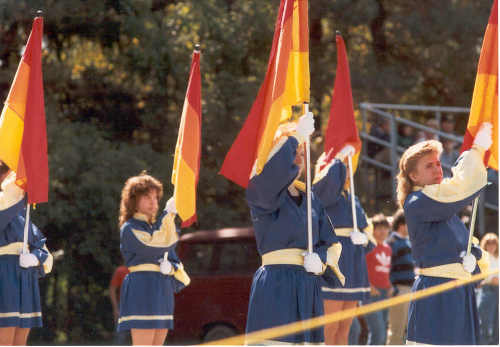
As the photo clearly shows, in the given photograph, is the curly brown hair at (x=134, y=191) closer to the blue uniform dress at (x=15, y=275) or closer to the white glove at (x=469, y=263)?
the blue uniform dress at (x=15, y=275)

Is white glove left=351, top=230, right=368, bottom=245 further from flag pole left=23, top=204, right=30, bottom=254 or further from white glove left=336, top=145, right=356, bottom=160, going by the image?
flag pole left=23, top=204, right=30, bottom=254

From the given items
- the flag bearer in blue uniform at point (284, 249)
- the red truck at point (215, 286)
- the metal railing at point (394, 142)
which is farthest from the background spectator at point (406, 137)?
the flag bearer in blue uniform at point (284, 249)

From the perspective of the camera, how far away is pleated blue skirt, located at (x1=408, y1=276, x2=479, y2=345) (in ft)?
18.6

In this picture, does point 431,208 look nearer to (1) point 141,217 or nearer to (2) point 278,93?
(2) point 278,93

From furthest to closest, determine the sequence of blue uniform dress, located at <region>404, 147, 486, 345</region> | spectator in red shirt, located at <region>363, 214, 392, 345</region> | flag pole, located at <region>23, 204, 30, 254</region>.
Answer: spectator in red shirt, located at <region>363, 214, 392, 345</region>
flag pole, located at <region>23, 204, 30, 254</region>
blue uniform dress, located at <region>404, 147, 486, 345</region>

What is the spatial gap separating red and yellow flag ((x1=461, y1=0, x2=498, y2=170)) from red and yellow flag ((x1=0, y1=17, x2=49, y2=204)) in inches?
128

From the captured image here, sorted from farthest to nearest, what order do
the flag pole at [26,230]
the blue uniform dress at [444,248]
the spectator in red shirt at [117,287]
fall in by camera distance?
the spectator in red shirt at [117,287]
the flag pole at [26,230]
the blue uniform dress at [444,248]

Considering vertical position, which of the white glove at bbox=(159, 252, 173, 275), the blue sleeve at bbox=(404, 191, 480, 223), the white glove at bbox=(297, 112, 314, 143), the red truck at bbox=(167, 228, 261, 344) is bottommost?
the red truck at bbox=(167, 228, 261, 344)

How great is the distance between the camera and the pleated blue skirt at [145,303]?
7793 millimetres

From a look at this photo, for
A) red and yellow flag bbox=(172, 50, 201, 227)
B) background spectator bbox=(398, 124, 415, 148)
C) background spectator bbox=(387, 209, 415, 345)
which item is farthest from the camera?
background spectator bbox=(398, 124, 415, 148)

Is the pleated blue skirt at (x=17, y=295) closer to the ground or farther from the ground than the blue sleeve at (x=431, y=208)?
closer to the ground

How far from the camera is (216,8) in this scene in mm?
13508

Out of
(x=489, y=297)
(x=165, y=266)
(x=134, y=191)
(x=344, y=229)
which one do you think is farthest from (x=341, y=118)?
(x=489, y=297)

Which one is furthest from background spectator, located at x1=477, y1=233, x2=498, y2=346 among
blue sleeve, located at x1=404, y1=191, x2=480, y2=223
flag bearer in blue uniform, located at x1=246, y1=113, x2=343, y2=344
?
flag bearer in blue uniform, located at x1=246, y1=113, x2=343, y2=344
